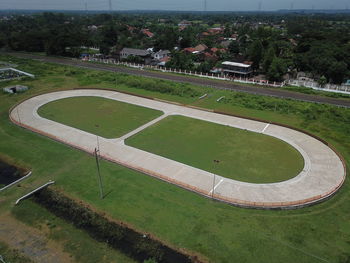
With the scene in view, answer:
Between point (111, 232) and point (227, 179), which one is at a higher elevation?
point (227, 179)

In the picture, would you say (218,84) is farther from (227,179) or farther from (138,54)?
(227,179)

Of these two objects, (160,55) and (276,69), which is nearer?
(276,69)

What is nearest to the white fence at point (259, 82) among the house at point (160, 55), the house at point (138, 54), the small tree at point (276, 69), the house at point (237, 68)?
the small tree at point (276, 69)

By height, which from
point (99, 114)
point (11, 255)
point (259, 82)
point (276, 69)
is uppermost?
point (276, 69)

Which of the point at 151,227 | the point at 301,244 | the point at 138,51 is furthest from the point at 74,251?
the point at 138,51

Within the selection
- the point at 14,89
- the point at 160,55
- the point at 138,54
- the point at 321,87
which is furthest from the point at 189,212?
the point at 160,55

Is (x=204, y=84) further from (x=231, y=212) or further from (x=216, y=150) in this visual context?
(x=231, y=212)
